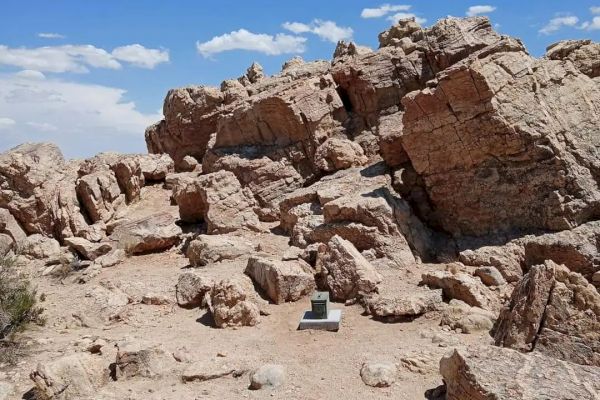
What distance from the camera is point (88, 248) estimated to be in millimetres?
15719

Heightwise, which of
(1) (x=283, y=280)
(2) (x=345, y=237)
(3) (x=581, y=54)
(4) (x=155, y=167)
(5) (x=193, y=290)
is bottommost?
(5) (x=193, y=290)

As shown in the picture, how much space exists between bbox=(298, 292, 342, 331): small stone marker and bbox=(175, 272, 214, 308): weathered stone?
8.75 feet

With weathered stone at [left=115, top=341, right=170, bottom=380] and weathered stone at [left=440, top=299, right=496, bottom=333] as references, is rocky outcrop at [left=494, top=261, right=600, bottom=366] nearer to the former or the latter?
weathered stone at [left=440, top=299, right=496, bottom=333]

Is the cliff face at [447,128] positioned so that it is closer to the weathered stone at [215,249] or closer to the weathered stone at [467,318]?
the weathered stone at [215,249]

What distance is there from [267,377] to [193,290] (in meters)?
4.39

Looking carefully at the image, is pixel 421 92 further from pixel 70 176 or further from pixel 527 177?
pixel 70 176

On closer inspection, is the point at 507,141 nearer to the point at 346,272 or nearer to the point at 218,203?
the point at 346,272

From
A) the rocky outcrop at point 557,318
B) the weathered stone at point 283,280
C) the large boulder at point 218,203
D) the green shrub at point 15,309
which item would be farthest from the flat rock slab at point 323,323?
the large boulder at point 218,203

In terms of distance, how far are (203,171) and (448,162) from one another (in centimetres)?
1013

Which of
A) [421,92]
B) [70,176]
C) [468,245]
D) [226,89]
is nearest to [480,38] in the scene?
[421,92]

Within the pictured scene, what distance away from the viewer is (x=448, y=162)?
13383mm

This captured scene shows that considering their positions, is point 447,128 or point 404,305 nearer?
point 404,305

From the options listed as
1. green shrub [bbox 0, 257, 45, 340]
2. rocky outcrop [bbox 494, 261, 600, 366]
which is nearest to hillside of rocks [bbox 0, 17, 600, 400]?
rocky outcrop [bbox 494, 261, 600, 366]

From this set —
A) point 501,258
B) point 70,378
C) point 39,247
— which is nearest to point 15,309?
point 70,378
